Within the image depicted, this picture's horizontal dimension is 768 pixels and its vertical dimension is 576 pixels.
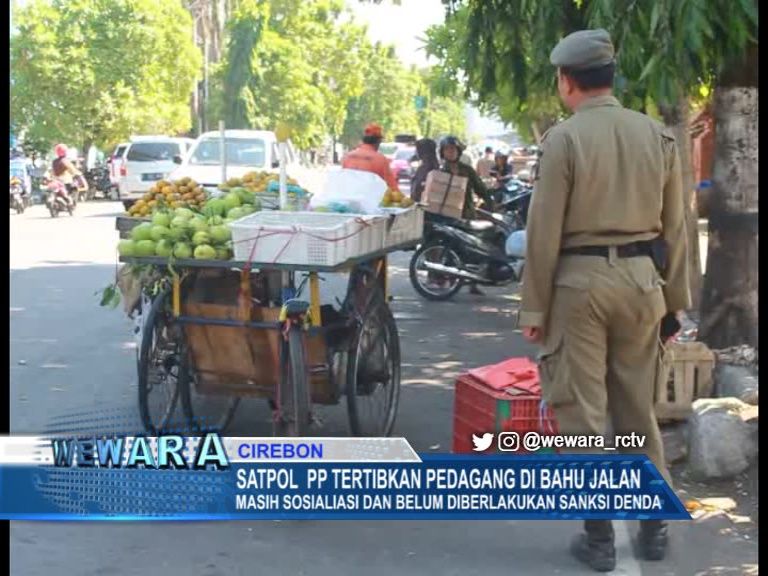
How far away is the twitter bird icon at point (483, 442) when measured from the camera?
5.70 metres

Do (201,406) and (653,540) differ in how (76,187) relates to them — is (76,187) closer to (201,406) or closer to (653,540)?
(201,406)

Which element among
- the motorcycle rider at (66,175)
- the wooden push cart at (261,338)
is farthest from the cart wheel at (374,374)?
the motorcycle rider at (66,175)

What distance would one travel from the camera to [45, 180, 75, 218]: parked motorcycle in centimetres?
2527

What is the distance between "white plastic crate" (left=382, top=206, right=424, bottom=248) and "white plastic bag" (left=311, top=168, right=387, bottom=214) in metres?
0.10

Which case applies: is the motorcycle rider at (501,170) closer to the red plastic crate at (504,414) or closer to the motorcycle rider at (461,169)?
the motorcycle rider at (461,169)

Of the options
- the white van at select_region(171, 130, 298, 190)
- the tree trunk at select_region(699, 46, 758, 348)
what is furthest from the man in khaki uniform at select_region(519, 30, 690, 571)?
the white van at select_region(171, 130, 298, 190)

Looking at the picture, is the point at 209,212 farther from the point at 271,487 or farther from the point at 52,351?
the point at 52,351

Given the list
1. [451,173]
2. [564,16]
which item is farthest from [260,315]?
[451,173]

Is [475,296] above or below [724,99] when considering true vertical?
below

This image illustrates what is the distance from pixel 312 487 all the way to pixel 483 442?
0.85m

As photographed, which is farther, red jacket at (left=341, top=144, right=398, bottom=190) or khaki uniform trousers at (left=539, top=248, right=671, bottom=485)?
red jacket at (left=341, top=144, right=398, bottom=190)

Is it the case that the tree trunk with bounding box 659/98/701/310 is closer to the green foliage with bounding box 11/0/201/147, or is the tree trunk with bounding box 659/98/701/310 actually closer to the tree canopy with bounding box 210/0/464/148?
the green foliage with bounding box 11/0/201/147

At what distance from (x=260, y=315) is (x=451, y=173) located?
288 inches

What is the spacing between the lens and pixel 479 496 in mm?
5324
